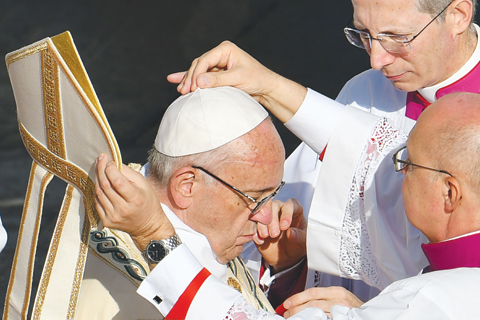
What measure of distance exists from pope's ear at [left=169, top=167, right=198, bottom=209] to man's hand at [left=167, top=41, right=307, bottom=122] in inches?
11.8

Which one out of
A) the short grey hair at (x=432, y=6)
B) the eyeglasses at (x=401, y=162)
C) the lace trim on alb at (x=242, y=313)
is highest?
the short grey hair at (x=432, y=6)

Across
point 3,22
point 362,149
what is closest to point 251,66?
point 362,149

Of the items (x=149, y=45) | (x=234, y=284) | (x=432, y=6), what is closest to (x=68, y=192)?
(x=234, y=284)

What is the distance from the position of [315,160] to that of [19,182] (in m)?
2.96

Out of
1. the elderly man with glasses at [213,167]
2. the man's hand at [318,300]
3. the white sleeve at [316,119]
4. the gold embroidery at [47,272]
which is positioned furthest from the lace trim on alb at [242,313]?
the white sleeve at [316,119]

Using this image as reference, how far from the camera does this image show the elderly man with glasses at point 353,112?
2260 mm

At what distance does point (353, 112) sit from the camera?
2438mm

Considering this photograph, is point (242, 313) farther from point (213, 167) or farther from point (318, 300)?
point (213, 167)

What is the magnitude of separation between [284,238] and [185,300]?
0.90 m

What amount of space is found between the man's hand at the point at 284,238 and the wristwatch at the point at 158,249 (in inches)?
27.9

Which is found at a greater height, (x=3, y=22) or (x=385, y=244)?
(x=3, y=22)

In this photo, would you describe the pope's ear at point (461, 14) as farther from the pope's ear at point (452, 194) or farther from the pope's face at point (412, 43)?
the pope's ear at point (452, 194)

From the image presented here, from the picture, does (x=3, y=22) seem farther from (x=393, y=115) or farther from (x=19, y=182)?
(x=393, y=115)

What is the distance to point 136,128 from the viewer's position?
5.50 m
